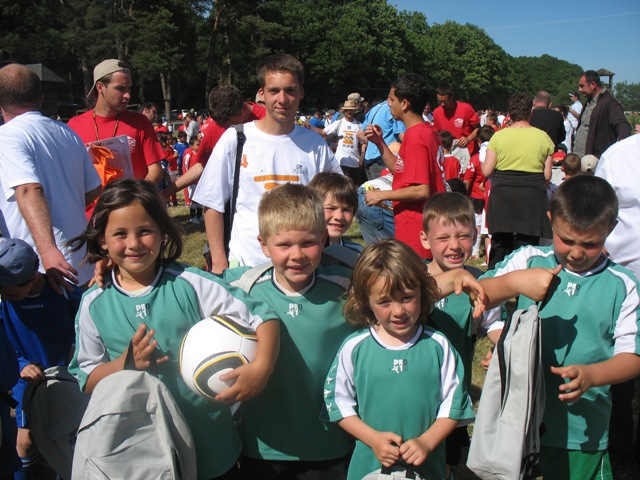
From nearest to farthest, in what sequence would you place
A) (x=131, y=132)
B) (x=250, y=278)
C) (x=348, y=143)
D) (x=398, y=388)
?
(x=398, y=388), (x=250, y=278), (x=131, y=132), (x=348, y=143)

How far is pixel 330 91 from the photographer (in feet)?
217

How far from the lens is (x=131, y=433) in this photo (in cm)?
212

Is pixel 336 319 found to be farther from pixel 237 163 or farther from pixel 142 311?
pixel 237 163

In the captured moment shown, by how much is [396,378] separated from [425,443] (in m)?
0.27

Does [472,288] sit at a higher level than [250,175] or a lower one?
lower

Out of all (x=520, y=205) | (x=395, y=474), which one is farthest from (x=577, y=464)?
(x=520, y=205)

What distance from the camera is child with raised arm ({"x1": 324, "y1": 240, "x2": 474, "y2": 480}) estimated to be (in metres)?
2.29

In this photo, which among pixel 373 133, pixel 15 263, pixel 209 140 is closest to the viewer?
pixel 15 263

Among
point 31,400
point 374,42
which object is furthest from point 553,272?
point 374,42

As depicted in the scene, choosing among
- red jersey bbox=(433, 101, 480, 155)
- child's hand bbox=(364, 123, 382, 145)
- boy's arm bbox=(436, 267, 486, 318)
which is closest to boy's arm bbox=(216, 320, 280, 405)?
boy's arm bbox=(436, 267, 486, 318)

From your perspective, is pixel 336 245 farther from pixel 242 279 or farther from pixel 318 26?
pixel 318 26

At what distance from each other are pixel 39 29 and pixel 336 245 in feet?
186

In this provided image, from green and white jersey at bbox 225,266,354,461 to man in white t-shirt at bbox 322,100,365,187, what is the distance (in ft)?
29.2

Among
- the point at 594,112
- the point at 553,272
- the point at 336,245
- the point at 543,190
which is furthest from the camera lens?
the point at 594,112
